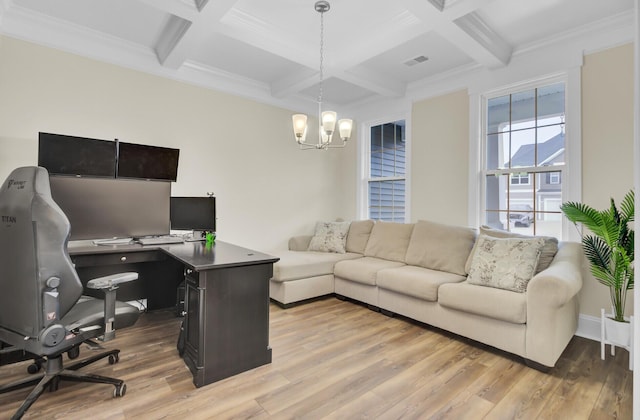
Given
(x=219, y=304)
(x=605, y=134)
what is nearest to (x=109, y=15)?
(x=219, y=304)

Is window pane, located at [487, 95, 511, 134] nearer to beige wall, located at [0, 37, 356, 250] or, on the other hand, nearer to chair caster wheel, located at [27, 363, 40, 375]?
beige wall, located at [0, 37, 356, 250]

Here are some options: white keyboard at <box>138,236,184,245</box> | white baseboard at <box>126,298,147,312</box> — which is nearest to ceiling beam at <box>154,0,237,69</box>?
white keyboard at <box>138,236,184,245</box>

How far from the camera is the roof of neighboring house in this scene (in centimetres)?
327

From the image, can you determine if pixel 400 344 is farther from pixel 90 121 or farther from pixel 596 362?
pixel 90 121

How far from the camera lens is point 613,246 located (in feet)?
8.16

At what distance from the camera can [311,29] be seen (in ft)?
10.2

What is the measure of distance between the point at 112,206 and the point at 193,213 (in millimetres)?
720

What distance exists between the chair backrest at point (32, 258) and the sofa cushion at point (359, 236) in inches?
130

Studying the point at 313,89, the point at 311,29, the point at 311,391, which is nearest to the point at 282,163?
the point at 313,89

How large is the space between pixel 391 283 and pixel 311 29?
261 centimetres

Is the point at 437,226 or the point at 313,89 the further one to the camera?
the point at 313,89

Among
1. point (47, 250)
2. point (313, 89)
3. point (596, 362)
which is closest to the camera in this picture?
point (47, 250)

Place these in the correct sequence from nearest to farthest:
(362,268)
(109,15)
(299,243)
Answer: (109,15)
(362,268)
(299,243)

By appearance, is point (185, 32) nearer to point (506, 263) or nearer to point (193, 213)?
point (193, 213)
